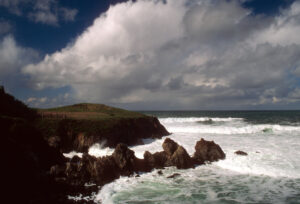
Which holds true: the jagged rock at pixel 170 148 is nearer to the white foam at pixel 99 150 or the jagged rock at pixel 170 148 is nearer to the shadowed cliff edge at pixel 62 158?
the shadowed cliff edge at pixel 62 158

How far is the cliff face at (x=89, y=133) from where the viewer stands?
2609 cm

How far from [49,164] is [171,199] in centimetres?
1061

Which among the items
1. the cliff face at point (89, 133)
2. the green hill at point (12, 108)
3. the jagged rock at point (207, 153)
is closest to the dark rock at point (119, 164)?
the jagged rock at point (207, 153)

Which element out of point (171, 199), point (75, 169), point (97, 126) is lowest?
point (171, 199)

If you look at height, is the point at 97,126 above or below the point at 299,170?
above

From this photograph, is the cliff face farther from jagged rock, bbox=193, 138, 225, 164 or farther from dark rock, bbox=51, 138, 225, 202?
jagged rock, bbox=193, 138, 225, 164

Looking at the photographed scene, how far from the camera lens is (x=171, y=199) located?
12.6 meters

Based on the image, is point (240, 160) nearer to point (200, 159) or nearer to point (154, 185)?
point (200, 159)

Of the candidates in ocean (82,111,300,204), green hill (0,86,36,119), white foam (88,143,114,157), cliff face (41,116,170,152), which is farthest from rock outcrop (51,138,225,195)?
green hill (0,86,36,119)

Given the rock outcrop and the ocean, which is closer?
the ocean

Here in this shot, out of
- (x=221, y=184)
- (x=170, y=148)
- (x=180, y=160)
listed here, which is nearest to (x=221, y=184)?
(x=221, y=184)

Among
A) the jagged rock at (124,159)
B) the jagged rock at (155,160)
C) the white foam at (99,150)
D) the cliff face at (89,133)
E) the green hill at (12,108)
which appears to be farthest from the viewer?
the cliff face at (89,133)

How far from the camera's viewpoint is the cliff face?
2609 cm

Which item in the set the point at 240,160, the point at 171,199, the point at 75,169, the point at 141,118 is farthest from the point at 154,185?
the point at 141,118
